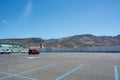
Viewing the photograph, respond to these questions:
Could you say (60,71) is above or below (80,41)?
below

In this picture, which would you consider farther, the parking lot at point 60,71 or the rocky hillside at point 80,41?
the rocky hillside at point 80,41

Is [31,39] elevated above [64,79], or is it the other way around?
[31,39]

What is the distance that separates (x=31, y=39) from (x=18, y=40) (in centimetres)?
1151

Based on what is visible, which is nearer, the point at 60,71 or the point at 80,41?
the point at 60,71

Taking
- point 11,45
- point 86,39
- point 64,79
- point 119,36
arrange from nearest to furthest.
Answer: point 64,79 → point 11,45 → point 86,39 → point 119,36

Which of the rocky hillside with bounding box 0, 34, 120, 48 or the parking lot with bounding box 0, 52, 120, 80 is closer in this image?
the parking lot with bounding box 0, 52, 120, 80

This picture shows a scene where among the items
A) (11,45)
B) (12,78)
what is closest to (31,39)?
(11,45)

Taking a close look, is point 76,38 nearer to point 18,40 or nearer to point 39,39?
point 39,39

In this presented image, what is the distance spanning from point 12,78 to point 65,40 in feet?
373

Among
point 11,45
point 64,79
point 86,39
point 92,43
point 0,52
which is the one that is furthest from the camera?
point 86,39

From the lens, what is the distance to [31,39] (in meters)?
140

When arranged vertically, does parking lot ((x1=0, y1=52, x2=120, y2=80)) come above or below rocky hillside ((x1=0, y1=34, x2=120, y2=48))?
below

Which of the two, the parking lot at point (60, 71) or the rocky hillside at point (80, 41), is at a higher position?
the rocky hillside at point (80, 41)

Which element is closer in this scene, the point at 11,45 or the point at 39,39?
the point at 11,45
